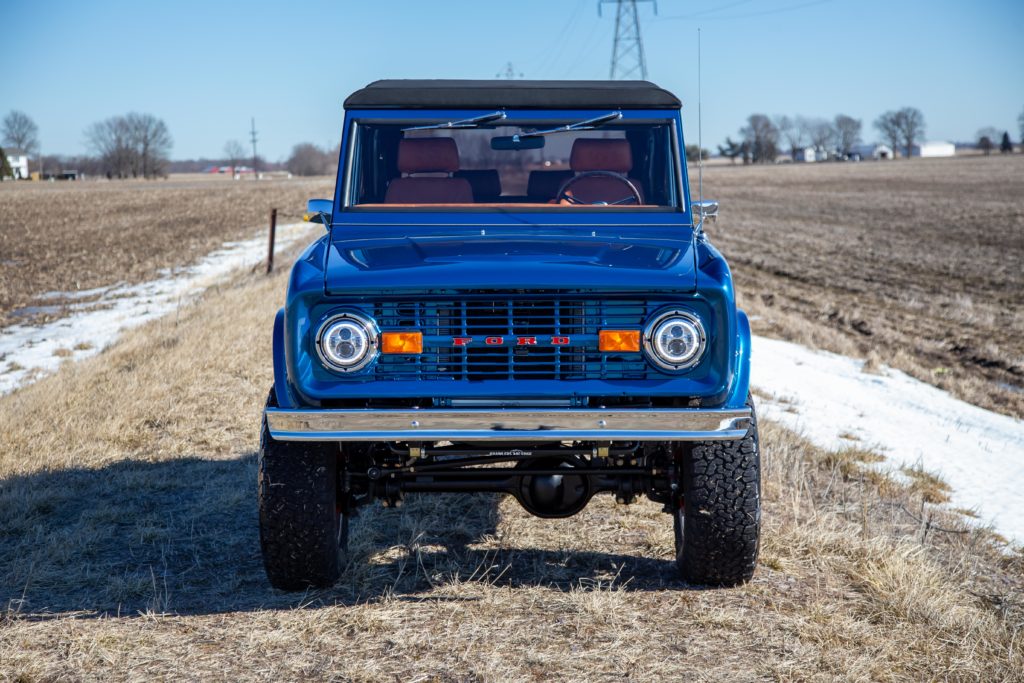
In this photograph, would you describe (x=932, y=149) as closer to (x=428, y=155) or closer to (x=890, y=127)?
(x=890, y=127)

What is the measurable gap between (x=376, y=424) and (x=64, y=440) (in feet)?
11.6

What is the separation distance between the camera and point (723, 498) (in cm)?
404

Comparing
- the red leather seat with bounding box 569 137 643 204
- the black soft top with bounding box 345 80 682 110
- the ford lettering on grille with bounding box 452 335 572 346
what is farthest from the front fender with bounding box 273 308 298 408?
the red leather seat with bounding box 569 137 643 204

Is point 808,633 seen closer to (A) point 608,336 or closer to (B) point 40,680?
(A) point 608,336

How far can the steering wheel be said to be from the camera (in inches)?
197

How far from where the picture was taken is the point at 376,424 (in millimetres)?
3652

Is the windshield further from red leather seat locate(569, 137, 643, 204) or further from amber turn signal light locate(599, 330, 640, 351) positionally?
amber turn signal light locate(599, 330, 640, 351)

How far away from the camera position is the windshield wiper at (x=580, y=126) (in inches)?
192

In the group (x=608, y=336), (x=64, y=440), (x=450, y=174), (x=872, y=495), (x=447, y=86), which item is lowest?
(x=872, y=495)

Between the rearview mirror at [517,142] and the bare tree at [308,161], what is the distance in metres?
114

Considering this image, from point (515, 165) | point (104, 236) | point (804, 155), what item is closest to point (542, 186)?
point (515, 165)

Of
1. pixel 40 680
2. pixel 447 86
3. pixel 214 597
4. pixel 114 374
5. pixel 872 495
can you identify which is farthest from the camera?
pixel 114 374

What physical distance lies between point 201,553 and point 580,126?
2.68m

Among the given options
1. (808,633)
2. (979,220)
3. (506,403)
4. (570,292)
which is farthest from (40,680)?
(979,220)
